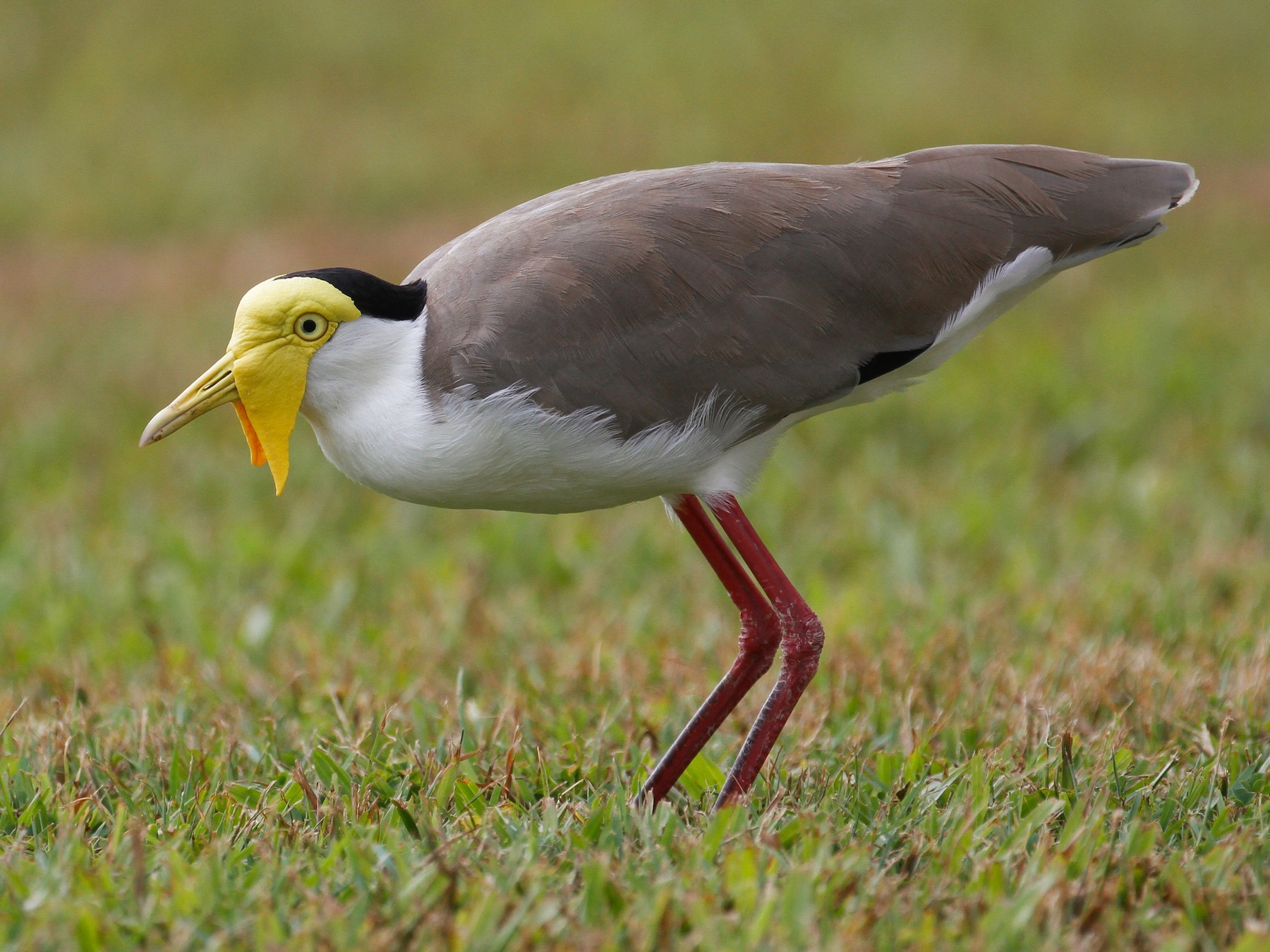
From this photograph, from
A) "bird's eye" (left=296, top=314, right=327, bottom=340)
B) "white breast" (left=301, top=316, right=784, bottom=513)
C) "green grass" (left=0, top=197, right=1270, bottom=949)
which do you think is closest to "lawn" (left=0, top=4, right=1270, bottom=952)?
"green grass" (left=0, top=197, right=1270, bottom=949)

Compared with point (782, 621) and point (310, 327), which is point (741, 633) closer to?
point (782, 621)

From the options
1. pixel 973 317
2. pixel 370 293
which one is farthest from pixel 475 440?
pixel 973 317

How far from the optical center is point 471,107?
14.3 m

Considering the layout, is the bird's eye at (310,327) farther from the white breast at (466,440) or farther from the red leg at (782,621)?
the red leg at (782,621)

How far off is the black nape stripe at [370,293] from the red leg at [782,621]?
90cm

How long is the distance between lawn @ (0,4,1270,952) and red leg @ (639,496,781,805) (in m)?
0.15

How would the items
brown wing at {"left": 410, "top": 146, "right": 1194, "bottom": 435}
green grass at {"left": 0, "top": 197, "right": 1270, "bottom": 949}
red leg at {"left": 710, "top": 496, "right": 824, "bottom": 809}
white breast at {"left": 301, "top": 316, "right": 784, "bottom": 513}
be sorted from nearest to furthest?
green grass at {"left": 0, "top": 197, "right": 1270, "bottom": 949} < white breast at {"left": 301, "top": 316, "right": 784, "bottom": 513} < brown wing at {"left": 410, "top": 146, "right": 1194, "bottom": 435} < red leg at {"left": 710, "top": 496, "right": 824, "bottom": 809}

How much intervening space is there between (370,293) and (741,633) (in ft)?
4.41

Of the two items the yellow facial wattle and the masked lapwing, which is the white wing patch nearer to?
the masked lapwing

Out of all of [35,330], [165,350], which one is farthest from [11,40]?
[165,350]

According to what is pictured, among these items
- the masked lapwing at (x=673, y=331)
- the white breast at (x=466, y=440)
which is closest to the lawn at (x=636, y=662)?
the masked lapwing at (x=673, y=331)

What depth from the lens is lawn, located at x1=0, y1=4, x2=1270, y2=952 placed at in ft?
8.67

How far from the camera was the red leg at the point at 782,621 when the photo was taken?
11.2ft

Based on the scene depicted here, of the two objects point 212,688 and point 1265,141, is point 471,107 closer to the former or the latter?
point 1265,141
